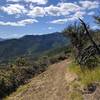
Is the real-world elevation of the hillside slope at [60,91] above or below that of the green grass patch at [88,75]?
below

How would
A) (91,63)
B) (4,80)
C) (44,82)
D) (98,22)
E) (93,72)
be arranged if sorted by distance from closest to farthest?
(93,72) < (91,63) < (44,82) < (4,80) < (98,22)

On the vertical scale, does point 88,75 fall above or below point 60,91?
above

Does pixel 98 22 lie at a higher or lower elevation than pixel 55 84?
higher

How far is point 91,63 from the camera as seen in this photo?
779 inches

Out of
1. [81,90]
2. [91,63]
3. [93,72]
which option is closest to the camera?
[81,90]

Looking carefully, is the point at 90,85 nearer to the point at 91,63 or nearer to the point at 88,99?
the point at 88,99

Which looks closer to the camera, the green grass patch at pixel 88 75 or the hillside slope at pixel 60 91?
the hillside slope at pixel 60 91

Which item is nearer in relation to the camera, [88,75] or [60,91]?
[88,75]

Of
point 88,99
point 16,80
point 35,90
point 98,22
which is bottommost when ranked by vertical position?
point 16,80

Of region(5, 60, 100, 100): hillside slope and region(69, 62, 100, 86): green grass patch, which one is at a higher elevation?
region(69, 62, 100, 86): green grass patch

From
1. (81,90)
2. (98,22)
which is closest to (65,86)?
(81,90)

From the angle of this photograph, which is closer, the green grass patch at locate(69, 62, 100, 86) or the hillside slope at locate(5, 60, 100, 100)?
the hillside slope at locate(5, 60, 100, 100)

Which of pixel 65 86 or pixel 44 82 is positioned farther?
pixel 44 82

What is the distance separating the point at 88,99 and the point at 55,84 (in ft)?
18.6
